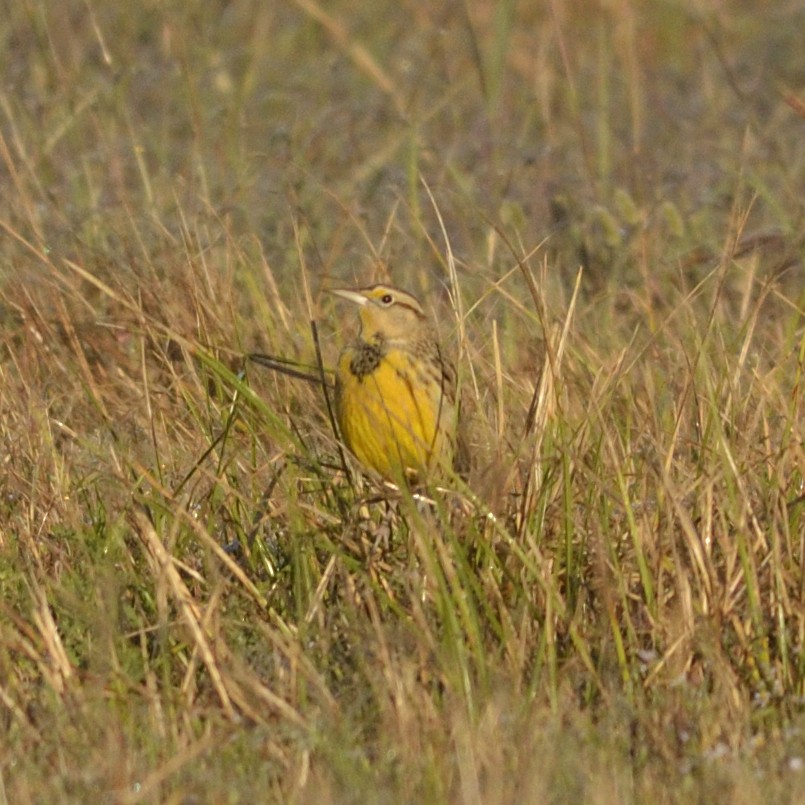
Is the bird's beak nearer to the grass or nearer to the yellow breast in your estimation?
the grass

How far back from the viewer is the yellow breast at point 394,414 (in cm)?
473

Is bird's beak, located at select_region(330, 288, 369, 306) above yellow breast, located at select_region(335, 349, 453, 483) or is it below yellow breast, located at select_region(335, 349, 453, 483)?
above

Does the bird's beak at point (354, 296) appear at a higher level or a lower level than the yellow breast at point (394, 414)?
higher

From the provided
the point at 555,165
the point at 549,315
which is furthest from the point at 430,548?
the point at 555,165

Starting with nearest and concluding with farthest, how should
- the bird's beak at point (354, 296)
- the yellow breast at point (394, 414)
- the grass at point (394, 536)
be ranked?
the grass at point (394, 536)
the yellow breast at point (394, 414)
the bird's beak at point (354, 296)

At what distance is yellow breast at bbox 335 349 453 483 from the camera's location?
473 cm

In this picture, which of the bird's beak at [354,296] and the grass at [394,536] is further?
the bird's beak at [354,296]

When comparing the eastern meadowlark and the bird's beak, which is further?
the bird's beak

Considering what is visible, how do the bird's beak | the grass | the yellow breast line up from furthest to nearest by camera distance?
the bird's beak → the yellow breast → the grass

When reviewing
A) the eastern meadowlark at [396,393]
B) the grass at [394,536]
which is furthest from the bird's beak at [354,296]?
the grass at [394,536]

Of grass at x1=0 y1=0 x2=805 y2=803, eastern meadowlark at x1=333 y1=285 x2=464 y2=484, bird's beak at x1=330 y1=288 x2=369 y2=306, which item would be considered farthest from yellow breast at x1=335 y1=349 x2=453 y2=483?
bird's beak at x1=330 y1=288 x2=369 y2=306

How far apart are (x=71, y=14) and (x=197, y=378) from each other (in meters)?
5.84

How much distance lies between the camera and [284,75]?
10039mm

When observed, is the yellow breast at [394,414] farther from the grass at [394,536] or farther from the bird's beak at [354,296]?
the bird's beak at [354,296]
